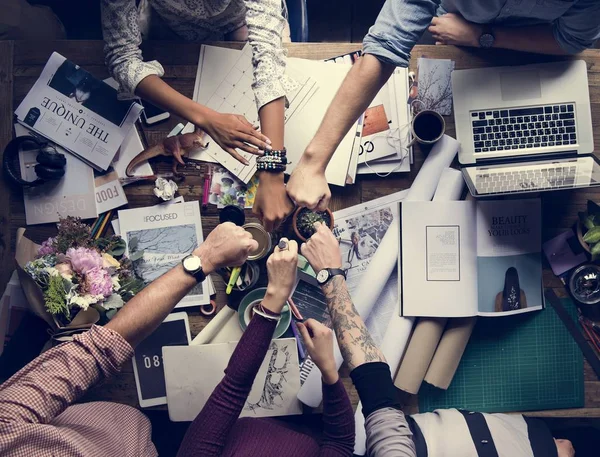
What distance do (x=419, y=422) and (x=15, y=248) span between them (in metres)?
1.31

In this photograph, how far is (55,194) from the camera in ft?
4.88

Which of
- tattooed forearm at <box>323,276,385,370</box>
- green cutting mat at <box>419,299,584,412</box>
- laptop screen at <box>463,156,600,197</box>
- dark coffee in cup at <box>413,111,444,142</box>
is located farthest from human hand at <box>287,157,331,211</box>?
green cutting mat at <box>419,299,584,412</box>

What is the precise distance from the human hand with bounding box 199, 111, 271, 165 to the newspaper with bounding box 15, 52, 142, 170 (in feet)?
0.86

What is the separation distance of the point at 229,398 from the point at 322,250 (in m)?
0.47

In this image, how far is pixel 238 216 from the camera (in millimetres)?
1451

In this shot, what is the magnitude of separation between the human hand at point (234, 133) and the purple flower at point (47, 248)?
0.53 meters

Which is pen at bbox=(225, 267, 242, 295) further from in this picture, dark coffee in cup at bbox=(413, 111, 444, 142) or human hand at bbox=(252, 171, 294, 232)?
Answer: dark coffee in cup at bbox=(413, 111, 444, 142)

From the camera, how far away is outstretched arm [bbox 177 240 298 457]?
1275 millimetres

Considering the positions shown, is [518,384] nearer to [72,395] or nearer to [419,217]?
[419,217]

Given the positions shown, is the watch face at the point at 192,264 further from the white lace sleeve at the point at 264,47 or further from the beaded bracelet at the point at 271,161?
the white lace sleeve at the point at 264,47

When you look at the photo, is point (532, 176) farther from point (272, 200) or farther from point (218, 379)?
point (218, 379)

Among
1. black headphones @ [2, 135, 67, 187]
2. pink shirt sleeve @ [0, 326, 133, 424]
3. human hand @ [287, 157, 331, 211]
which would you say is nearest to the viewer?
pink shirt sleeve @ [0, 326, 133, 424]

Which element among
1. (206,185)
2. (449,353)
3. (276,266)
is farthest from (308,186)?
(449,353)

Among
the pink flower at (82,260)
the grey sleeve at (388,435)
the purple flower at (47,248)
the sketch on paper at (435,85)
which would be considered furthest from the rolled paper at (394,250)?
the purple flower at (47,248)
